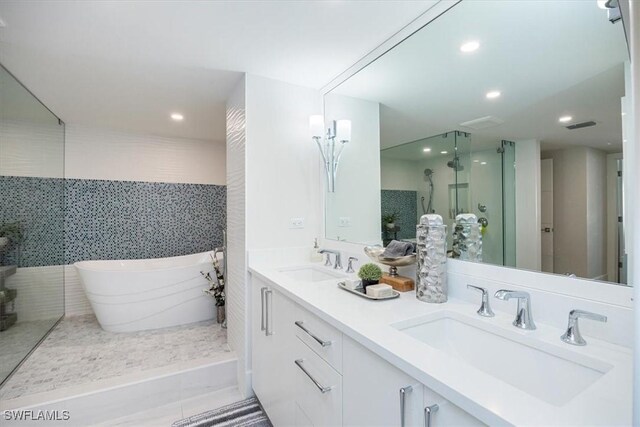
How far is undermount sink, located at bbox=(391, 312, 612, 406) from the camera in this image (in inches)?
32.9

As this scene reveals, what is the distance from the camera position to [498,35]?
128 centimetres

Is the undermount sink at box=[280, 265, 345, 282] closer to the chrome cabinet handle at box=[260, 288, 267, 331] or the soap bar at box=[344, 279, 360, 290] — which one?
the chrome cabinet handle at box=[260, 288, 267, 331]

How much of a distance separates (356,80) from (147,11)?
1.28 metres

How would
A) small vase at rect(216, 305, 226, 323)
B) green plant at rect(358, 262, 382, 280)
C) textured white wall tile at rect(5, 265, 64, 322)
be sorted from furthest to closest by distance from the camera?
small vase at rect(216, 305, 226, 323) → textured white wall tile at rect(5, 265, 64, 322) → green plant at rect(358, 262, 382, 280)

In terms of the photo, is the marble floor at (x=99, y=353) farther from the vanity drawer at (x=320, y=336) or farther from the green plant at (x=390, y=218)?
the green plant at (x=390, y=218)

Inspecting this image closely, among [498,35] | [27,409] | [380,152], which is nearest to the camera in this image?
[498,35]

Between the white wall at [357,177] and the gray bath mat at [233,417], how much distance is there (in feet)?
4.30

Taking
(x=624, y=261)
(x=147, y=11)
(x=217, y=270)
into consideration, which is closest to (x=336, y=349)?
(x=624, y=261)

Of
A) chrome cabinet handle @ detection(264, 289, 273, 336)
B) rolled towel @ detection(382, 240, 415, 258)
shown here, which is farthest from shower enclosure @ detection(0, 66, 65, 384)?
rolled towel @ detection(382, 240, 415, 258)

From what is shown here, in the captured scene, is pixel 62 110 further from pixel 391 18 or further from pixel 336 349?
pixel 336 349

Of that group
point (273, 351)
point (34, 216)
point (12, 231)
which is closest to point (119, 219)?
point (34, 216)

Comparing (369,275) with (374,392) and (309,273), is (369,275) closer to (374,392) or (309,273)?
(374,392)

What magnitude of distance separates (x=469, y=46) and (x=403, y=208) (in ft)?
2.87

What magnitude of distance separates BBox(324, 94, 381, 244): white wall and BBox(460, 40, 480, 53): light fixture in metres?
0.69
